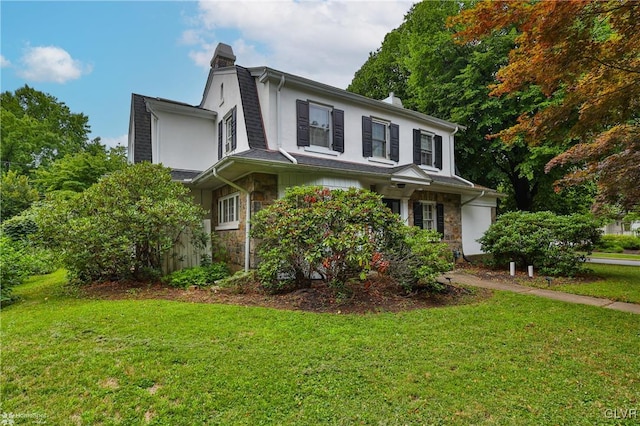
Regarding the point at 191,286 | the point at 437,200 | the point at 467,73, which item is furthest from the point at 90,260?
the point at 467,73

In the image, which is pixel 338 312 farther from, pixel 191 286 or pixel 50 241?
pixel 50 241

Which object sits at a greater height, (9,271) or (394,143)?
(394,143)

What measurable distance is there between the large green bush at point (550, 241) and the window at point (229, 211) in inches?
294

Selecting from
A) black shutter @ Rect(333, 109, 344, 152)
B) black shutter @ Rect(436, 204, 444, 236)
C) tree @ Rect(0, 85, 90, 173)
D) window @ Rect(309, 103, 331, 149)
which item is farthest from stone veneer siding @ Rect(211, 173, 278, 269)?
tree @ Rect(0, 85, 90, 173)

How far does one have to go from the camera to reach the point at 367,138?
32.3 feet

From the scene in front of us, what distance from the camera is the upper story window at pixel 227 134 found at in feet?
29.6

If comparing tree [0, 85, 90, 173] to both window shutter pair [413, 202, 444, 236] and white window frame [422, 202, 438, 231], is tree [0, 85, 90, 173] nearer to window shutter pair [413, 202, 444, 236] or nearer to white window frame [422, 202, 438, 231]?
window shutter pair [413, 202, 444, 236]

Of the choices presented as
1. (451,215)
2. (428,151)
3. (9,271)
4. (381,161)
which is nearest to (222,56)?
(381,161)

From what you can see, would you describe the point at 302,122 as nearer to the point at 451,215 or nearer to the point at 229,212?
the point at 229,212

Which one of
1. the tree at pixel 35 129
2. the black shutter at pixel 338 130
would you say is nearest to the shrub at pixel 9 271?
the black shutter at pixel 338 130

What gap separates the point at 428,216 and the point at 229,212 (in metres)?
6.66

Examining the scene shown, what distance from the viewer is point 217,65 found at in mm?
10805

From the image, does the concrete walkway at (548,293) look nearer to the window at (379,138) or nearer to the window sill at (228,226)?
the window at (379,138)

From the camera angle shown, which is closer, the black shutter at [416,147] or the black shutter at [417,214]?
the black shutter at [417,214]
